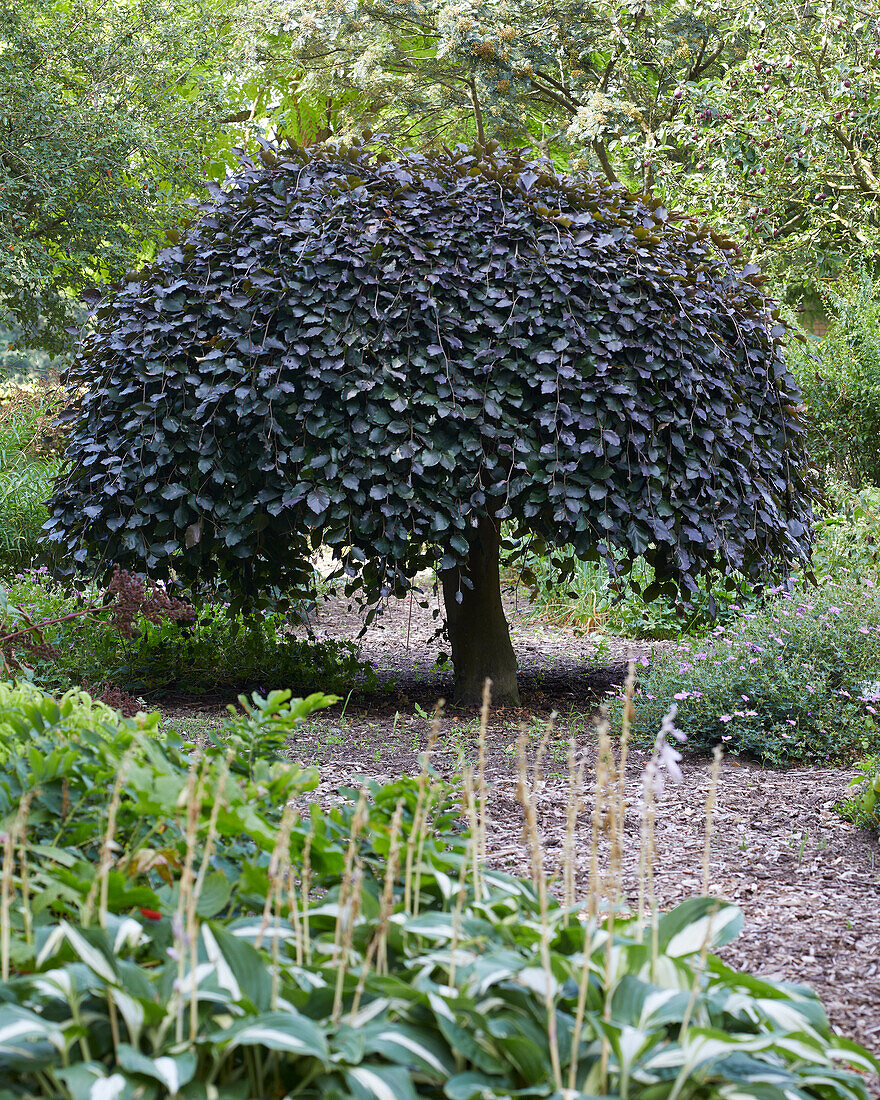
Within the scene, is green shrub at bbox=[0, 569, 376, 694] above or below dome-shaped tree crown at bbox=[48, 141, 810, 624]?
below

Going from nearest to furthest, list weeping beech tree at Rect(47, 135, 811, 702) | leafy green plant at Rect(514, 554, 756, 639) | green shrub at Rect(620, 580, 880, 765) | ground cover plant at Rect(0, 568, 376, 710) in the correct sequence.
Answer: weeping beech tree at Rect(47, 135, 811, 702) → green shrub at Rect(620, 580, 880, 765) → ground cover plant at Rect(0, 568, 376, 710) → leafy green plant at Rect(514, 554, 756, 639)

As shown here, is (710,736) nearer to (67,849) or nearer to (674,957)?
(674,957)

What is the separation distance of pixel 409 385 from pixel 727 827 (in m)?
1.81

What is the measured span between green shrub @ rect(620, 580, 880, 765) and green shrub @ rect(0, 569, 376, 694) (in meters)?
1.53

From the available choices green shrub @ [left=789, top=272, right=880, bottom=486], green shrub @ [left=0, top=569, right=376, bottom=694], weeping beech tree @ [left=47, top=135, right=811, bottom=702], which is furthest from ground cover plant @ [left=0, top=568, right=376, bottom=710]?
green shrub @ [left=789, top=272, right=880, bottom=486]

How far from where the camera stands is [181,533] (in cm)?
366

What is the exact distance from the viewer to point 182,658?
15.7 feet

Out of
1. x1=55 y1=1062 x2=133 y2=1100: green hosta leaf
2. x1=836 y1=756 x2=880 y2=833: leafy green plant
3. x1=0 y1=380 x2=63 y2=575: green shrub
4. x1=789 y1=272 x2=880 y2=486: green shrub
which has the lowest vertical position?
x1=836 y1=756 x2=880 y2=833: leafy green plant

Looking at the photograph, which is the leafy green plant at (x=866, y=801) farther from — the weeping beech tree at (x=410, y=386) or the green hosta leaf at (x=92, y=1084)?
the green hosta leaf at (x=92, y=1084)

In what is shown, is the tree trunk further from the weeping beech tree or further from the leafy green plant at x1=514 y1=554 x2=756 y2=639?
the leafy green plant at x1=514 y1=554 x2=756 y2=639

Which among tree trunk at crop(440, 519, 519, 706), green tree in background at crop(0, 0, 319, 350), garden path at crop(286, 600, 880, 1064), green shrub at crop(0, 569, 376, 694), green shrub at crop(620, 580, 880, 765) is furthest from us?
green tree in background at crop(0, 0, 319, 350)

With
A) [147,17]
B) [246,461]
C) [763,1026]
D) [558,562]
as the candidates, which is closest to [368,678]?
[558,562]

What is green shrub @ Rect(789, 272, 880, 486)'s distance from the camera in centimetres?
817

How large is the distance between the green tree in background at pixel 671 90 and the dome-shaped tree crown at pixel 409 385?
13.8ft
